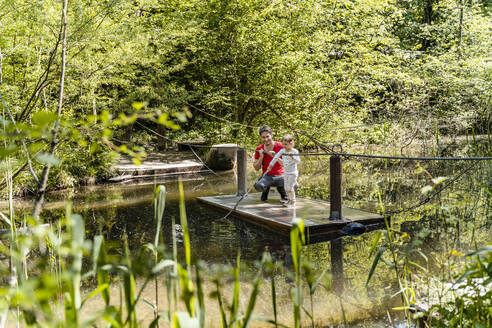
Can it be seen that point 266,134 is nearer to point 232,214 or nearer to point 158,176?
point 232,214

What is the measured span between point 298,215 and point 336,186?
2.78 feet

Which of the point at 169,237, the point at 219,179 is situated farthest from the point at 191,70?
the point at 169,237

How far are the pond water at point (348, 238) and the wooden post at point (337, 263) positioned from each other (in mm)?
10

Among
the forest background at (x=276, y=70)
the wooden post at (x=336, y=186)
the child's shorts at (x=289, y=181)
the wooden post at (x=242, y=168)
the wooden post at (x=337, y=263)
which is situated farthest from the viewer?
the forest background at (x=276, y=70)

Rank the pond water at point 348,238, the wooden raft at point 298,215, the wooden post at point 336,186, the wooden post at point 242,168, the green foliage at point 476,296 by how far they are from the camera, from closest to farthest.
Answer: the green foliage at point 476,296
the pond water at point 348,238
the wooden post at point 336,186
the wooden raft at point 298,215
the wooden post at point 242,168

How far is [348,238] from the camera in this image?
5.60 m

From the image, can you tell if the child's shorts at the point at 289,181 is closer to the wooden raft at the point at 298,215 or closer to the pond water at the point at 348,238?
the wooden raft at the point at 298,215

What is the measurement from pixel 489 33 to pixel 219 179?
46.6ft

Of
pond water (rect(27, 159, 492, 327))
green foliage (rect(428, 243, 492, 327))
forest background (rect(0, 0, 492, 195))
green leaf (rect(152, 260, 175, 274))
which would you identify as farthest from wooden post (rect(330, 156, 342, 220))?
forest background (rect(0, 0, 492, 195))

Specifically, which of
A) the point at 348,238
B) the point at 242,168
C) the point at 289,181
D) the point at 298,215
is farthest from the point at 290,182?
the point at 242,168

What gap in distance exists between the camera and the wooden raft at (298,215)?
577 cm

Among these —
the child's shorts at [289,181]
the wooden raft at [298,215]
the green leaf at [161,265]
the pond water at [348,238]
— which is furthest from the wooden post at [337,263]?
the green leaf at [161,265]

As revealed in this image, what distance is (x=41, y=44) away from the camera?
967 cm

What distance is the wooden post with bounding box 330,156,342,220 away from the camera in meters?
5.60
